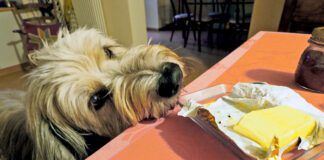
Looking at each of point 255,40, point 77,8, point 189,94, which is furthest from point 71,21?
point 189,94

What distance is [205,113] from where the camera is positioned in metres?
0.51

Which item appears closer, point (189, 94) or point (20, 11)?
point (189, 94)

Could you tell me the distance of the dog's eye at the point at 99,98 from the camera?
2.36 feet

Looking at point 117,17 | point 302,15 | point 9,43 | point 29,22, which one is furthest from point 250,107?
point 9,43

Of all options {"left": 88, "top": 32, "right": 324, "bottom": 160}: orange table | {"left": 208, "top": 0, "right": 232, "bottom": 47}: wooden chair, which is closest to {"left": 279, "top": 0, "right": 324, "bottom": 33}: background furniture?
{"left": 88, "top": 32, "right": 324, "bottom": 160}: orange table

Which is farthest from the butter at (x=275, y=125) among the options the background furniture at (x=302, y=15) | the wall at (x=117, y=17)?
the wall at (x=117, y=17)

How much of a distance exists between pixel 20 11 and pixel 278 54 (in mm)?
3690

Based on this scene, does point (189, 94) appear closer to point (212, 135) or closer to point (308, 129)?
point (212, 135)

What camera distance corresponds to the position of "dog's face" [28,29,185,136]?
645 millimetres

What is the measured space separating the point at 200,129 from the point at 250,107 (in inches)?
5.0

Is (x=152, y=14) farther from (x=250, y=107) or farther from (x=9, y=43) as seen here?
(x=250, y=107)

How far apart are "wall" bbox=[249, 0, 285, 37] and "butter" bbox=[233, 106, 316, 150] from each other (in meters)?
1.84

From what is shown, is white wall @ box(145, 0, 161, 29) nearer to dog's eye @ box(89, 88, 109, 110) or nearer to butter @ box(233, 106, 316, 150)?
dog's eye @ box(89, 88, 109, 110)

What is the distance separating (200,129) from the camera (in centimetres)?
52
